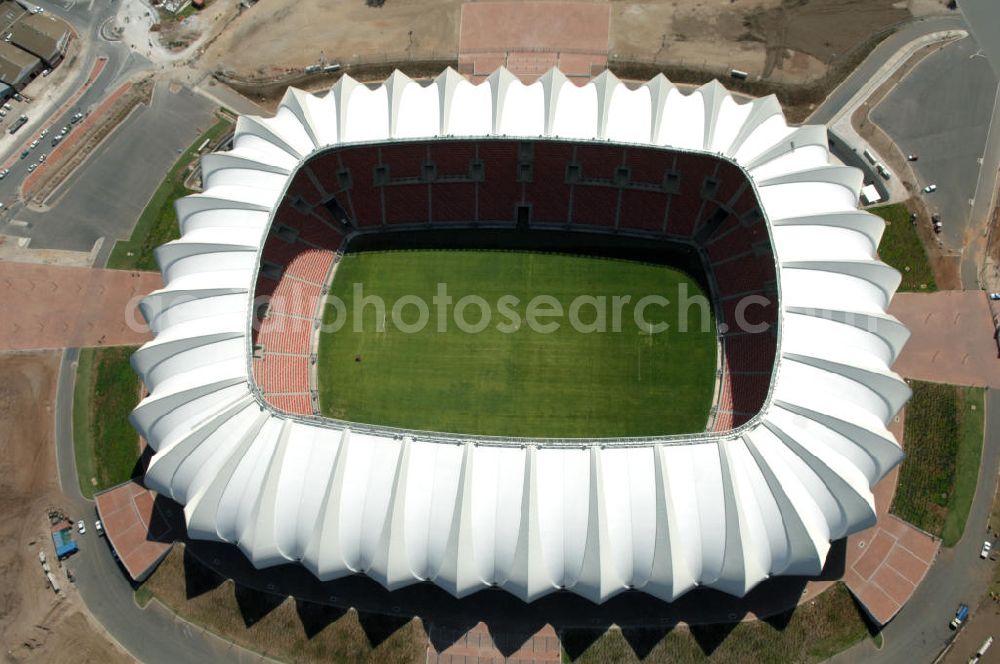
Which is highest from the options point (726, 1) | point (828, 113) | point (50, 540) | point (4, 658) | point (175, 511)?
point (726, 1)

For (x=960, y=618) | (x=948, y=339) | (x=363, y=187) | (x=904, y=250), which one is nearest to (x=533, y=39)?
(x=363, y=187)

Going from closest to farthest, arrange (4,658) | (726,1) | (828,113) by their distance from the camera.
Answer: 1. (4,658)
2. (828,113)
3. (726,1)

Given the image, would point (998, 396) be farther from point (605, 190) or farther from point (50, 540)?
point (50, 540)

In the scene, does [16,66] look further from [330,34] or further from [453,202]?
[453,202]

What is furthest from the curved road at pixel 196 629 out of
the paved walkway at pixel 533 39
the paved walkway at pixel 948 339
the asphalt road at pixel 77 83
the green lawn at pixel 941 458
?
the paved walkway at pixel 533 39

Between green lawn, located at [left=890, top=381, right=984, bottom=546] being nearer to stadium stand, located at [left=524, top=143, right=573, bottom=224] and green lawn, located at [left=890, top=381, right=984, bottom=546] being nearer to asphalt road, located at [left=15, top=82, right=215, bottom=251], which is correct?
stadium stand, located at [left=524, top=143, right=573, bottom=224]

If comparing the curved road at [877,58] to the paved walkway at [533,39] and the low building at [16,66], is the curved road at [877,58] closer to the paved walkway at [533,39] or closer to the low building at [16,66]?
the paved walkway at [533,39]

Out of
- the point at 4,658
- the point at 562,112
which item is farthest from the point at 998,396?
the point at 4,658
